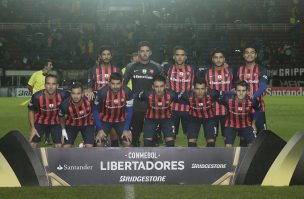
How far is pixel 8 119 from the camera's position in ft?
49.5

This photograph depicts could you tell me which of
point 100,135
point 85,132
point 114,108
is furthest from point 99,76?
point 100,135

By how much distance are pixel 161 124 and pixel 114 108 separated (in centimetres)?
75

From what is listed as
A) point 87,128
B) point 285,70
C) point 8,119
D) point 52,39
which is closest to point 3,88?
point 52,39

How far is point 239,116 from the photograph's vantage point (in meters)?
7.96

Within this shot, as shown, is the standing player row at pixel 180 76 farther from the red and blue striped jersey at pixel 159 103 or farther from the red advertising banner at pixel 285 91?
the red advertising banner at pixel 285 91

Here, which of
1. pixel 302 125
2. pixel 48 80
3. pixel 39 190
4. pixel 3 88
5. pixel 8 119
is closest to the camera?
pixel 39 190

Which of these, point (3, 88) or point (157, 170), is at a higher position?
point (157, 170)

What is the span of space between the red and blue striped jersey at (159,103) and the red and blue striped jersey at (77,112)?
0.81m

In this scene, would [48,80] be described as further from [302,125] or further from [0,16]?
[0,16]

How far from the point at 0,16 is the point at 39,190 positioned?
25.9m

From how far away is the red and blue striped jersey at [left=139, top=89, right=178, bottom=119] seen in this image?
801 centimetres

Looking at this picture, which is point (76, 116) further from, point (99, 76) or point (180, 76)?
point (180, 76)

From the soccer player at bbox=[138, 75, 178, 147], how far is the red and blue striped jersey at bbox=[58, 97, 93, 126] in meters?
0.80

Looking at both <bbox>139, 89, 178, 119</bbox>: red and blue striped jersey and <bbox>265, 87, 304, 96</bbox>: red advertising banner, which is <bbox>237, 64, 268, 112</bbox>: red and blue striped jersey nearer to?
<bbox>139, 89, 178, 119</bbox>: red and blue striped jersey
